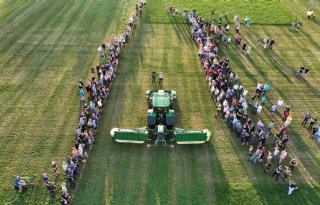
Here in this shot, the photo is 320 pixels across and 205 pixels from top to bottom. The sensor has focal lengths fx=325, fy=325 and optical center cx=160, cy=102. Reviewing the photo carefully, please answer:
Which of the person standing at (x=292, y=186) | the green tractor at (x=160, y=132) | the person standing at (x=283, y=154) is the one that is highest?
the green tractor at (x=160, y=132)

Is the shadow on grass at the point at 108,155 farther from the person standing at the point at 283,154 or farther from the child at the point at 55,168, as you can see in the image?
the person standing at the point at 283,154

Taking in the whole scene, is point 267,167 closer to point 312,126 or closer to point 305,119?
point 305,119

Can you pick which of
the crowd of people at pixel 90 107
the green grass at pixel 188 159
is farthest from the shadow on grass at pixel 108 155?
the crowd of people at pixel 90 107

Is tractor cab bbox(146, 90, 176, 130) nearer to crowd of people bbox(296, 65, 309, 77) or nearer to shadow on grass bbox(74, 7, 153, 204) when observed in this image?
shadow on grass bbox(74, 7, 153, 204)

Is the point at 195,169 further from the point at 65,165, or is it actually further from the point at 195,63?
the point at 195,63

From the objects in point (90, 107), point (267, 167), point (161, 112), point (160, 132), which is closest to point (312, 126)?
point (267, 167)
